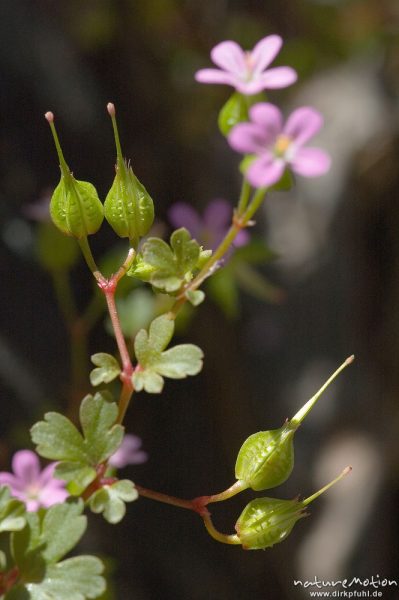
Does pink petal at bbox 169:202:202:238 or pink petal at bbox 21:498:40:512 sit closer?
pink petal at bbox 21:498:40:512

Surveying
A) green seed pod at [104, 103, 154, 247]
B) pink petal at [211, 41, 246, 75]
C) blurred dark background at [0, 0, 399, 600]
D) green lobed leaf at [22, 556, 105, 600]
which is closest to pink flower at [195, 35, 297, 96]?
pink petal at [211, 41, 246, 75]

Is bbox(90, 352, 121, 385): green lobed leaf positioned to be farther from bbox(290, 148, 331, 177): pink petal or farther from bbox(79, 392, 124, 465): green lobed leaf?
bbox(290, 148, 331, 177): pink petal

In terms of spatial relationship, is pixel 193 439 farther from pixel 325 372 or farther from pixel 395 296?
pixel 395 296

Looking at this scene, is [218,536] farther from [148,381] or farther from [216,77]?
[216,77]

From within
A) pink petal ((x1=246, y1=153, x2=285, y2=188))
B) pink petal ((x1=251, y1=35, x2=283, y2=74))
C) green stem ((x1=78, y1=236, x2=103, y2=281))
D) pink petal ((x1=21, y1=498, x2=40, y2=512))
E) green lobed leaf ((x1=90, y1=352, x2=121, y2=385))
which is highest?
pink petal ((x1=251, y1=35, x2=283, y2=74))

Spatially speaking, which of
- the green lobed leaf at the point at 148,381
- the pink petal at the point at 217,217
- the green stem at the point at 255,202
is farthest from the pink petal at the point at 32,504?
the pink petal at the point at 217,217

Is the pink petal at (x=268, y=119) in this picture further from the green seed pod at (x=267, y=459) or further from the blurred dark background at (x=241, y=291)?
the blurred dark background at (x=241, y=291)

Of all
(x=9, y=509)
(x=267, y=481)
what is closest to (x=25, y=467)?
(x=9, y=509)
